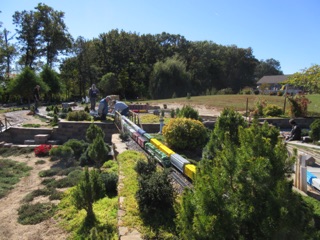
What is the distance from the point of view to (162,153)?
302 inches

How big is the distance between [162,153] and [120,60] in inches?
1655

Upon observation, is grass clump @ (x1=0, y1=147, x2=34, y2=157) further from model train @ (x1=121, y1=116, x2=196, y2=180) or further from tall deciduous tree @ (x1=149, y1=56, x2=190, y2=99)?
tall deciduous tree @ (x1=149, y1=56, x2=190, y2=99)

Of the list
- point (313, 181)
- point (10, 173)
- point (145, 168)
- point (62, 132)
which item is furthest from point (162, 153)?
point (62, 132)

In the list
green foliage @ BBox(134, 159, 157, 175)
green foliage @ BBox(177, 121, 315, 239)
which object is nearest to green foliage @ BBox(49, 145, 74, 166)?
green foliage @ BBox(134, 159, 157, 175)

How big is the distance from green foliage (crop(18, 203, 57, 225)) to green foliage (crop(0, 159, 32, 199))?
1858 mm

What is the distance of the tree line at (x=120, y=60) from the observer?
39.8 m

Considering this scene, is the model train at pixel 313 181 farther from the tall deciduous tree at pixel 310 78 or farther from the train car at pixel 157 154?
the tall deciduous tree at pixel 310 78

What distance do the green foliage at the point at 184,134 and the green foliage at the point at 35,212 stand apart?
4.12 meters

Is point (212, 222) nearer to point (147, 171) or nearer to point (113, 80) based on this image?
point (147, 171)

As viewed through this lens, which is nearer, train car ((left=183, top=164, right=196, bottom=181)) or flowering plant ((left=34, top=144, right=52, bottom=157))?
train car ((left=183, top=164, right=196, bottom=181))

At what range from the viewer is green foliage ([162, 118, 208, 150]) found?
9.20 meters

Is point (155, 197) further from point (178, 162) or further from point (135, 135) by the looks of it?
point (135, 135)

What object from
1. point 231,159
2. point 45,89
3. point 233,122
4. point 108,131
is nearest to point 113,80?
point 45,89

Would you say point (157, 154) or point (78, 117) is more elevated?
point (78, 117)
